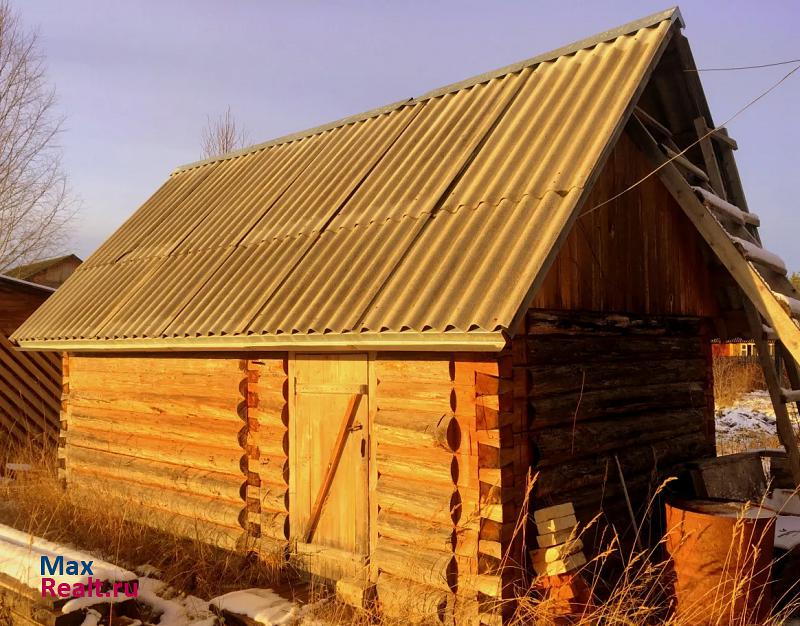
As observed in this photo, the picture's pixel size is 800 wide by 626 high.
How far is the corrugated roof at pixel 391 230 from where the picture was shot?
5691 millimetres

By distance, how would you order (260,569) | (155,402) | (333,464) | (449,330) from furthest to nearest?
(155,402) < (260,569) < (333,464) < (449,330)

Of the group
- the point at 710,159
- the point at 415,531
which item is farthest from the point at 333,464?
the point at 710,159

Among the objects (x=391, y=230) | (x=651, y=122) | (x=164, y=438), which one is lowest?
(x=164, y=438)

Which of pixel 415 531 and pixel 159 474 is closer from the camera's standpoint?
pixel 415 531

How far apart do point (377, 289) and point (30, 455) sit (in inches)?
355

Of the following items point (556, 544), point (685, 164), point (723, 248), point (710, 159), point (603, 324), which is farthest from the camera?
point (710, 159)

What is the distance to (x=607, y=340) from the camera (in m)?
6.94

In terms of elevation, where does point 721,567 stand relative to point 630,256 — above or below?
below

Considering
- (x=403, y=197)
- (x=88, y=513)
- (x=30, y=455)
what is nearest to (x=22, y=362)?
(x=30, y=455)

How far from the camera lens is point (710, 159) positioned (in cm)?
794

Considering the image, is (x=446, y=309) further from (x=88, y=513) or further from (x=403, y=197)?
(x=88, y=513)

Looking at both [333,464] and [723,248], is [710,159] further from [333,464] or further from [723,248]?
[333,464]

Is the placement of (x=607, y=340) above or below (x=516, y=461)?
above

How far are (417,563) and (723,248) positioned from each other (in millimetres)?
Result: 3815
